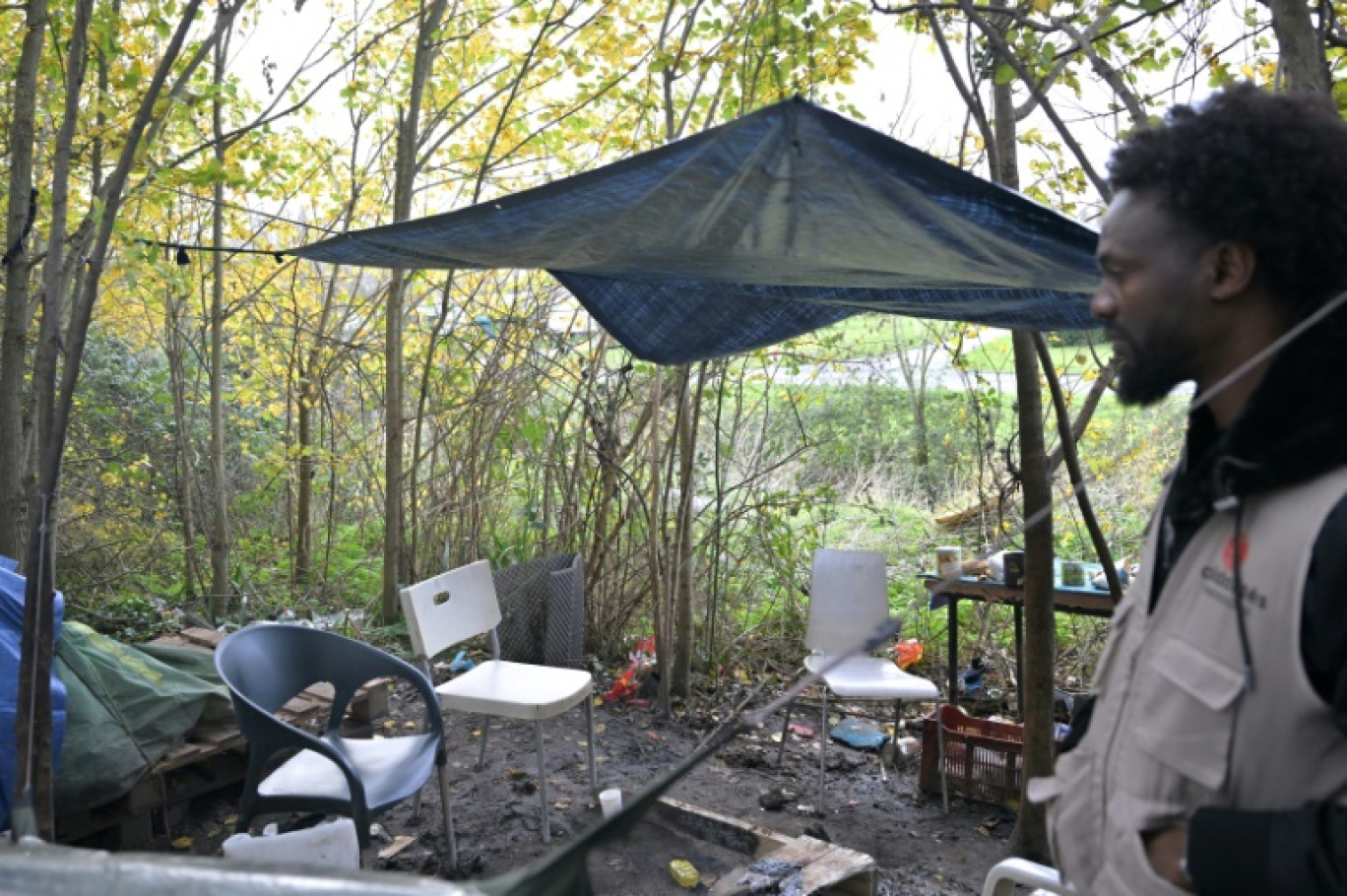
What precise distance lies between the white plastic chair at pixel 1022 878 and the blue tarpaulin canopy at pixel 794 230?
4.14ft

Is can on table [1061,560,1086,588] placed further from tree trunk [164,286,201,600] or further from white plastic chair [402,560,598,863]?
tree trunk [164,286,201,600]

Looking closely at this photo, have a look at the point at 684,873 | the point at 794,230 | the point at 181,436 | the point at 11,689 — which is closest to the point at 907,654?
the point at 684,873

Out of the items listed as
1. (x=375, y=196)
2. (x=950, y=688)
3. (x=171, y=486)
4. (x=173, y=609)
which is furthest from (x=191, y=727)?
(x=375, y=196)

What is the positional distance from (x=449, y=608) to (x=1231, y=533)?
3.19 metres

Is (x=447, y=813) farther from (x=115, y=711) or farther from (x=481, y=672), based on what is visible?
(x=115, y=711)

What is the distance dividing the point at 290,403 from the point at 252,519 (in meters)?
1.26

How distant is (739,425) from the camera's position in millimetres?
5625

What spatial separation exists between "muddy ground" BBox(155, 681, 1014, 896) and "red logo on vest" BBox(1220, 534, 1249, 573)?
2335mm

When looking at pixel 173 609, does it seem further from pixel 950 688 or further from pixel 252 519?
pixel 950 688

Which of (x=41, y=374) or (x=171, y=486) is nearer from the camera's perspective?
(x=41, y=374)

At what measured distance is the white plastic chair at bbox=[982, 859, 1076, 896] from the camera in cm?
179

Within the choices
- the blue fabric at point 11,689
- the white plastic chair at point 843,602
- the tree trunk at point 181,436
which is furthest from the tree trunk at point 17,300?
the white plastic chair at point 843,602

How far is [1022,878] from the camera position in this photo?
6.13 feet

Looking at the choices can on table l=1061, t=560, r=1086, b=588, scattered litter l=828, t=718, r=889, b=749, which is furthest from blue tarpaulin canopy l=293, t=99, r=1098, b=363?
scattered litter l=828, t=718, r=889, b=749
